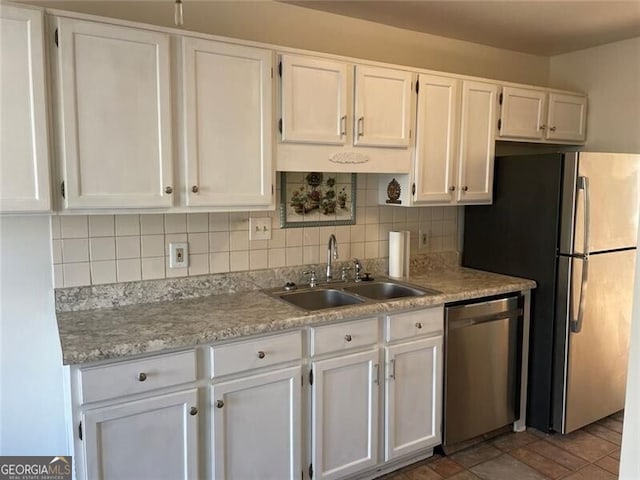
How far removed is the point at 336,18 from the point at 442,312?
1.75m

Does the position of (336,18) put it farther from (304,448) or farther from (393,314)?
(304,448)

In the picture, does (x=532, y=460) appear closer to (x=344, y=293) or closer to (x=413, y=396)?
(x=413, y=396)

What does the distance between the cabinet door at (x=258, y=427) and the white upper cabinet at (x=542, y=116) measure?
2051 millimetres

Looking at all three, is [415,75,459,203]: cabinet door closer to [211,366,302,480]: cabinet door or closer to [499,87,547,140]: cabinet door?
[499,87,547,140]: cabinet door

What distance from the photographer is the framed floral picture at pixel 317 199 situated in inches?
106

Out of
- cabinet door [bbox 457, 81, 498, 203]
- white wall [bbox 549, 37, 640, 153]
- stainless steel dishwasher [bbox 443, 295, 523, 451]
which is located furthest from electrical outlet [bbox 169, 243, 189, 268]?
white wall [bbox 549, 37, 640, 153]

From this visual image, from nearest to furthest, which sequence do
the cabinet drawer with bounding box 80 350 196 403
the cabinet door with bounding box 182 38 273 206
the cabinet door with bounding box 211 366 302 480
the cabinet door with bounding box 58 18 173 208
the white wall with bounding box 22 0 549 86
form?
the cabinet drawer with bounding box 80 350 196 403, the cabinet door with bounding box 58 18 173 208, the cabinet door with bounding box 211 366 302 480, the cabinet door with bounding box 182 38 273 206, the white wall with bounding box 22 0 549 86

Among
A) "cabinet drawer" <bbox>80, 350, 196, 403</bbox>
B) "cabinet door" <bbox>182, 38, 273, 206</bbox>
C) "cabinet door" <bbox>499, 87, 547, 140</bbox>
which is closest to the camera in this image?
"cabinet drawer" <bbox>80, 350, 196, 403</bbox>

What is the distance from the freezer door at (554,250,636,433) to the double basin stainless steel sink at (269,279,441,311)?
90 centimetres

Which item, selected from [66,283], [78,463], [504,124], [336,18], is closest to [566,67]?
[504,124]

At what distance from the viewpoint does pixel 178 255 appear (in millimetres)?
2383

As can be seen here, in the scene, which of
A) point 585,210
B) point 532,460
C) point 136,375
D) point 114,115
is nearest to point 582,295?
point 585,210

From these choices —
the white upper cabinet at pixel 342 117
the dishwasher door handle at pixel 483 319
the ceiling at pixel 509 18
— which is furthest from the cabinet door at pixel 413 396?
the ceiling at pixel 509 18

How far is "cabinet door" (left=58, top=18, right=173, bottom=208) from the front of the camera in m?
1.82
